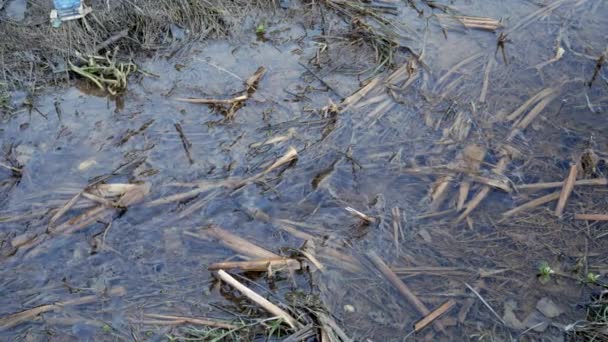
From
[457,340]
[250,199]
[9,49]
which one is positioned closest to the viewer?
[457,340]

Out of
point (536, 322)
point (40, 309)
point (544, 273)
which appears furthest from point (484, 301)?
point (40, 309)

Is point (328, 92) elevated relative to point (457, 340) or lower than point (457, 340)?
elevated

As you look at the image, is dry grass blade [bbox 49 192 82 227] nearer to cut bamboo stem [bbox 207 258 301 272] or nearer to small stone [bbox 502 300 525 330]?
cut bamboo stem [bbox 207 258 301 272]

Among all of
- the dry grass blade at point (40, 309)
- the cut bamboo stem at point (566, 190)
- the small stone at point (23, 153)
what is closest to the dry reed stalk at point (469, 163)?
the cut bamboo stem at point (566, 190)

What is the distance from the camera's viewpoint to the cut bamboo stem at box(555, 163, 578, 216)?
3.67 metres

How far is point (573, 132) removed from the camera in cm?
419

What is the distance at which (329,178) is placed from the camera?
12.9ft

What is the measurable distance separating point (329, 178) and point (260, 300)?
1.11 metres

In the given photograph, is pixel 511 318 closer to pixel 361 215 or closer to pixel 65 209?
pixel 361 215

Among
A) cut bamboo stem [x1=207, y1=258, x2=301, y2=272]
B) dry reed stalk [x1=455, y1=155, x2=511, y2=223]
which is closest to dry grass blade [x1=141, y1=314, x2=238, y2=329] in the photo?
cut bamboo stem [x1=207, y1=258, x2=301, y2=272]

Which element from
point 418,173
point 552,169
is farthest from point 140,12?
point 552,169

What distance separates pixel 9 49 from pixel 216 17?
1.78m

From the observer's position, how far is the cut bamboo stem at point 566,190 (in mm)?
3668

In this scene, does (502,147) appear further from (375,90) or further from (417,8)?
(417,8)
